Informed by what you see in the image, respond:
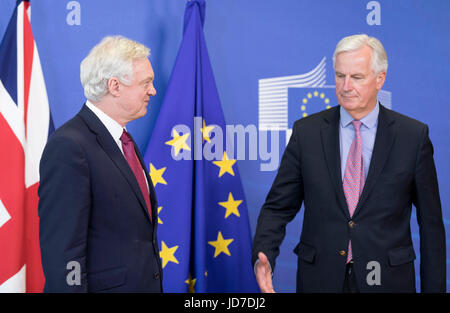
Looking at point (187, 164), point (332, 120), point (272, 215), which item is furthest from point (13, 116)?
point (332, 120)

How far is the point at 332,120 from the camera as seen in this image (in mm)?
2143

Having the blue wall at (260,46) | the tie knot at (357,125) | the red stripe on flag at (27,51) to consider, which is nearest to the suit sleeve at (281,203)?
the tie knot at (357,125)

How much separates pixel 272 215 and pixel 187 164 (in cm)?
83

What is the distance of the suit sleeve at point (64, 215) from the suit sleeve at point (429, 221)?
4.05 feet

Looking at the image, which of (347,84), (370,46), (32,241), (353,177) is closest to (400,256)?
(353,177)

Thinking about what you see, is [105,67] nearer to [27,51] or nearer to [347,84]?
[347,84]

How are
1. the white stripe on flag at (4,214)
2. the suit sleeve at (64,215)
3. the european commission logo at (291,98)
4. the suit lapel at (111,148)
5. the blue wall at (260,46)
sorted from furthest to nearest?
1. the european commission logo at (291,98)
2. the blue wall at (260,46)
3. the white stripe on flag at (4,214)
4. the suit lapel at (111,148)
5. the suit sleeve at (64,215)

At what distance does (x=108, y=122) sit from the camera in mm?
1865

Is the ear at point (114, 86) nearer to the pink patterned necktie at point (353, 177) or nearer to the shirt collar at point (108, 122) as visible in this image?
the shirt collar at point (108, 122)

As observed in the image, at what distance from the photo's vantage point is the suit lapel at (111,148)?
1.77 metres

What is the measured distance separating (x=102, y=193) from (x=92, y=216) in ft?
0.27

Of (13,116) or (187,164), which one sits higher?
(13,116)

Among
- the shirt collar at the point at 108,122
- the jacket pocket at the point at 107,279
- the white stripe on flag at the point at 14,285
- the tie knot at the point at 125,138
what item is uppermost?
the shirt collar at the point at 108,122
